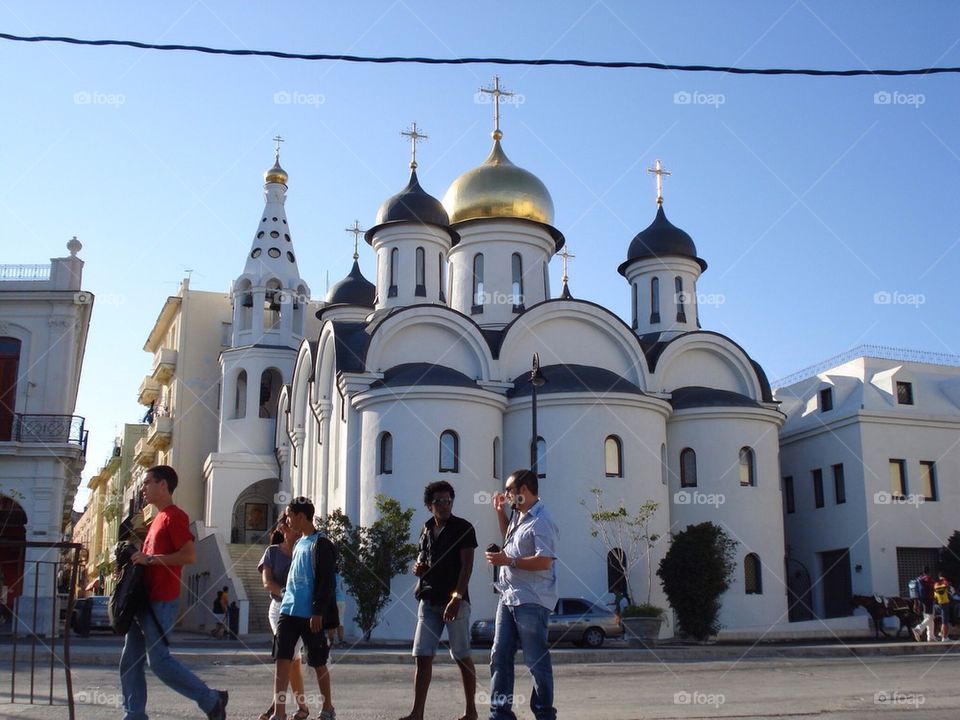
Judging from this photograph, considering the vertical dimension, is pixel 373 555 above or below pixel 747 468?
below

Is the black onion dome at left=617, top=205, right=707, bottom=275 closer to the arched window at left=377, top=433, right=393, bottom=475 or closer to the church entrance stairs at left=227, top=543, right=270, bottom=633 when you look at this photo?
the arched window at left=377, top=433, right=393, bottom=475

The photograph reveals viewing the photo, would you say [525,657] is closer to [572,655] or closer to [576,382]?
[572,655]

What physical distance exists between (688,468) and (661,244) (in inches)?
328

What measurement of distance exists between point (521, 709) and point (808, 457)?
28127 millimetres

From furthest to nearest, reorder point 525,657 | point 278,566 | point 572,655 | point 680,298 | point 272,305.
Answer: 1. point 272,305
2. point 680,298
3. point 572,655
4. point 278,566
5. point 525,657

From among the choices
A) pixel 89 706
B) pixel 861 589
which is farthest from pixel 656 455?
pixel 89 706

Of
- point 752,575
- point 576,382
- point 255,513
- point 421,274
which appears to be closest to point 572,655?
point 576,382

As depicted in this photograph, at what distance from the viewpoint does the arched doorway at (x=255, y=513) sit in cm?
4125

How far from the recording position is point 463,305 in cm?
3462

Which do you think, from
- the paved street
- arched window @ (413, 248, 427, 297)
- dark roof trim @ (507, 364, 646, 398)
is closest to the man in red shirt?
the paved street

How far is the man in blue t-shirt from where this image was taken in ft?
26.4

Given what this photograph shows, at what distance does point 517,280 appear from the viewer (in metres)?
34.1

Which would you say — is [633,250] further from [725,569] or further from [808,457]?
[725,569]

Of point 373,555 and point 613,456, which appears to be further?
point 613,456
